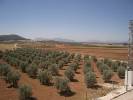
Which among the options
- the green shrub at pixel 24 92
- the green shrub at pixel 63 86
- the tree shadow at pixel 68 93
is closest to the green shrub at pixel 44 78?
the green shrub at pixel 63 86

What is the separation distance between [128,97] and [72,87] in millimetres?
6184

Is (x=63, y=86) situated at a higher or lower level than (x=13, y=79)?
lower

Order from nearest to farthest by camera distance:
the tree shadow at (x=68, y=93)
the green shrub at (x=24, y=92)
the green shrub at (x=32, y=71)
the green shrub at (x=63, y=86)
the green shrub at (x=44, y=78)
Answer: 1. the green shrub at (x=24, y=92)
2. the tree shadow at (x=68, y=93)
3. the green shrub at (x=63, y=86)
4. the green shrub at (x=44, y=78)
5. the green shrub at (x=32, y=71)

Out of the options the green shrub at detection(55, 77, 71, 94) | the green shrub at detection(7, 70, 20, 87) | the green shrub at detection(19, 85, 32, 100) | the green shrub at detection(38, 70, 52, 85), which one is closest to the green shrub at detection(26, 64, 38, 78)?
the green shrub at detection(38, 70, 52, 85)

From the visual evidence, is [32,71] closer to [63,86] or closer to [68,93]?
[63,86]

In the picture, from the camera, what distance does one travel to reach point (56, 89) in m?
19.9

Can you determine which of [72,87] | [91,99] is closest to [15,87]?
[72,87]

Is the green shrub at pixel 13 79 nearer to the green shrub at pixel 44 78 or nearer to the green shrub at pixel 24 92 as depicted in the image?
the green shrub at pixel 44 78

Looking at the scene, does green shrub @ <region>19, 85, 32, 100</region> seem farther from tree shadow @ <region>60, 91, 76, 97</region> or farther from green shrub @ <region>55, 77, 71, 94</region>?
green shrub @ <region>55, 77, 71, 94</region>

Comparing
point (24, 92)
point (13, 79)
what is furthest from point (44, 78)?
point (24, 92)

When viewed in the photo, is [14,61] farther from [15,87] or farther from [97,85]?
[97,85]

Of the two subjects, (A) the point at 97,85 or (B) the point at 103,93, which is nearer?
(B) the point at 103,93

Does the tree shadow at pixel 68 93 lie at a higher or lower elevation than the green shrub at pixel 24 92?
lower

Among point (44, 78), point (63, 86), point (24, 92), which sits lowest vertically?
point (63, 86)
